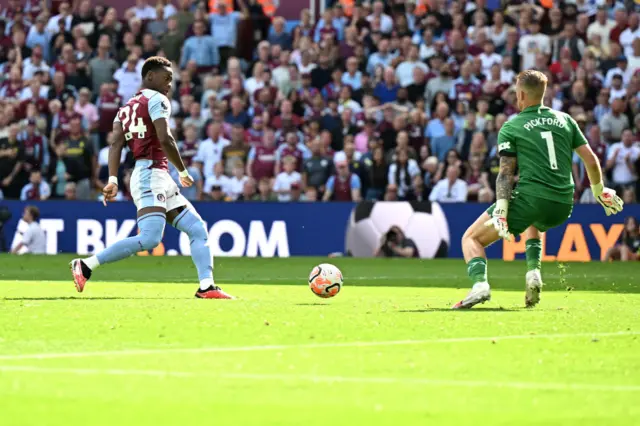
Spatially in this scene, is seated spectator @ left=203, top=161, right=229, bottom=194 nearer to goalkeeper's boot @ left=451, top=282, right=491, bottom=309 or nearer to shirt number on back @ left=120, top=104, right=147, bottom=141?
shirt number on back @ left=120, top=104, right=147, bottom=141

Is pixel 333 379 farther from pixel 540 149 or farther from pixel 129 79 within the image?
pixel 129 79

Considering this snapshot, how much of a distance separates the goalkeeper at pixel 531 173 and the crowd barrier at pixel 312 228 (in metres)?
12.7

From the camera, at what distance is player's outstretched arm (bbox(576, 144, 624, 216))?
41.8ft

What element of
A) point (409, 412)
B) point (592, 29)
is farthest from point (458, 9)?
point (409, 412)

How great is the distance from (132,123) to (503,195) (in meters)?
3.83

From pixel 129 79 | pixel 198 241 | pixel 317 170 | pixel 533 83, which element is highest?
pixel 129 79

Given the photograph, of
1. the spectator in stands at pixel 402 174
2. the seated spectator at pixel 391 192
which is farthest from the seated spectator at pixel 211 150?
the seated spectator at pixel 391 192

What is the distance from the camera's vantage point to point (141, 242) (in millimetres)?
13578

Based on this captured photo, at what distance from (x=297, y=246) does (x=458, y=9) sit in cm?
656

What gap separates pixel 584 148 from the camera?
12789 mm

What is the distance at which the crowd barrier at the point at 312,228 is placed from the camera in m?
25.4

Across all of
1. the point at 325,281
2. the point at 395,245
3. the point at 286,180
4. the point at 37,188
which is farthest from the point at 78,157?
the point at 325,281

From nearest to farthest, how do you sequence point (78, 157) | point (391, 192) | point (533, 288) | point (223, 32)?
point (533, 288), point (391, 192), point (78, 157), point (223, 32)

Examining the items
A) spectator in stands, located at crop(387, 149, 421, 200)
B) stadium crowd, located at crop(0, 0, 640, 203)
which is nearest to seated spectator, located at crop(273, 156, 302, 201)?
stadium crowd, located at crop(0, 0, 640, 203)
